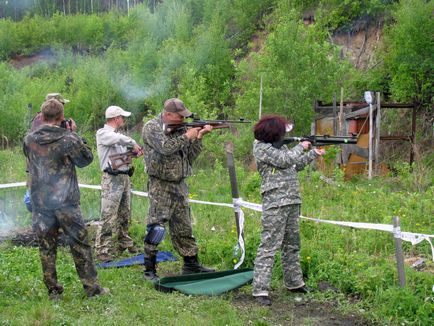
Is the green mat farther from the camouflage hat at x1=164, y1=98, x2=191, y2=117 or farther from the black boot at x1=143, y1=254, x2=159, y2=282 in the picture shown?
the camouflage hat at x1=164, y1=98, x2=191, y2=117

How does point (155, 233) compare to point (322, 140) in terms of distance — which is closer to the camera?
point (322, 140)

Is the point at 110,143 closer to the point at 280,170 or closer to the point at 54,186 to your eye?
the point at 54,186

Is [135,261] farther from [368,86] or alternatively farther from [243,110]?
[368,86]

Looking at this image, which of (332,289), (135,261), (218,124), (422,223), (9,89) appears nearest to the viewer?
(332,289)

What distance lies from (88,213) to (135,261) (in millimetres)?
3114

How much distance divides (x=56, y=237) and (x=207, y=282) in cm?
164

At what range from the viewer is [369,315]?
215 inches

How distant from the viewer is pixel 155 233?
6.45 metres

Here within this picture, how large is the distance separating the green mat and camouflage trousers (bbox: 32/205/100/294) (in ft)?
2.66


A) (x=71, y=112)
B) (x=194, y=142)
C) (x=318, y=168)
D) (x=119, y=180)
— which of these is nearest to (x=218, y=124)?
(x=194, y=142)

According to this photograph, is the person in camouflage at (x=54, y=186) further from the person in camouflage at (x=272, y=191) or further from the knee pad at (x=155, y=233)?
the person in camouflage at (x=272, y=191)

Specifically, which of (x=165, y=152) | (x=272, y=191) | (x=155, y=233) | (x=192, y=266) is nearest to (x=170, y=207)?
(x=155, y=233)

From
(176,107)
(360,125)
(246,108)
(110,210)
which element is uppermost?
(176,107)

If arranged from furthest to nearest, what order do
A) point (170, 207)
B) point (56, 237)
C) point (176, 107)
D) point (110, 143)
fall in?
1. point (110, 143)
2. point (170, 207)
3. point (176, 107)
4. point (56, 237)
